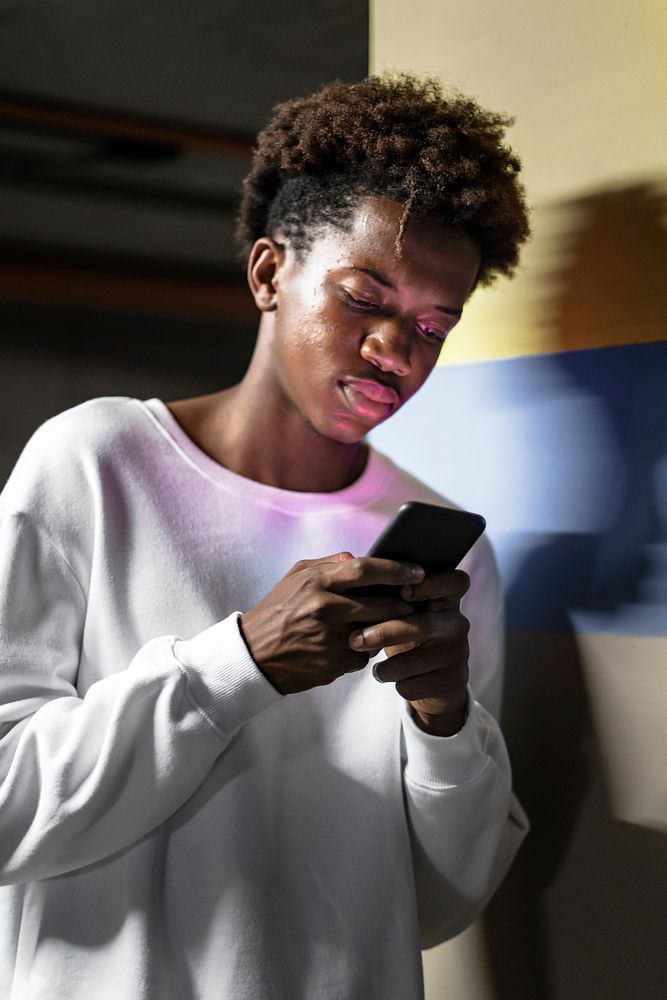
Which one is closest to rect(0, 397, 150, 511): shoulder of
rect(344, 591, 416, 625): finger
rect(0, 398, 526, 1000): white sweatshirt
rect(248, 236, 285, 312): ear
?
rect(0, 398, 526, 1000): white sweatshirt

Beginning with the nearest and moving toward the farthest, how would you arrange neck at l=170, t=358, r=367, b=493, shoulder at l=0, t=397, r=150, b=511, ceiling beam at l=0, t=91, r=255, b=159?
shoulder at l=0, t=397, r=150, b=511
neck at l=170, t=358, r=367, b=493
ceiling beam at l=0, t=91, r=255, b=159

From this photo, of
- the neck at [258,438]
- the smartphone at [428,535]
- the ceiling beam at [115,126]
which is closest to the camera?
the smartphone at [428,535]

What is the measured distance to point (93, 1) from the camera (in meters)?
1.40

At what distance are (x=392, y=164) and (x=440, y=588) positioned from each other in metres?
0.35

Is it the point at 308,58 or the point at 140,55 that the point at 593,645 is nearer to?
the point at 308,58

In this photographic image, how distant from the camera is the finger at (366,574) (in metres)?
0.71

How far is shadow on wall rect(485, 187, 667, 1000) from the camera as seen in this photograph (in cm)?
95

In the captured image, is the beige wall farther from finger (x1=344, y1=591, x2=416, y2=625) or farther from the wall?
finger (x1=344, y1=591, x2=416, y2=625)

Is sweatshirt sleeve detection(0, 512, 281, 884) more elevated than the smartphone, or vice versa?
the smartphone

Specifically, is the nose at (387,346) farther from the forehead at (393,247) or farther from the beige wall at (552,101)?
the beige wall at (552,101)

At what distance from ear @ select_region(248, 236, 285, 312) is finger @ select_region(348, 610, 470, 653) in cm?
32

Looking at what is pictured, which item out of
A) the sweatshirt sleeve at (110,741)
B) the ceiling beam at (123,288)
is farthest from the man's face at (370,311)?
the ceiling beam at (123,288)

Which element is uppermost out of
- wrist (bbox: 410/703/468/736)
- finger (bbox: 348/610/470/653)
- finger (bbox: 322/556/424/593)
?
finger (bbox: 322/556/424/593)

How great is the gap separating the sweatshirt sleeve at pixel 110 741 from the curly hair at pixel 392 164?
1.19ft
